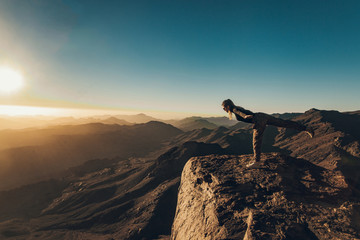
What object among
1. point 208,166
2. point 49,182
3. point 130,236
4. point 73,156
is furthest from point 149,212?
point 73,156

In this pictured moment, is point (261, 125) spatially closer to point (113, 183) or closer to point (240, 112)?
point (240, 112)

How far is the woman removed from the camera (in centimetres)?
562

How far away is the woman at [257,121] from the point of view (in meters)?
5.62

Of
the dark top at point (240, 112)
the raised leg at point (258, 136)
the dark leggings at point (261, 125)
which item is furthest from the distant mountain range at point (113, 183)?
the dark top at point (240, 112)

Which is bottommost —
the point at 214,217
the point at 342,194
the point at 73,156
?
the point at 73,156

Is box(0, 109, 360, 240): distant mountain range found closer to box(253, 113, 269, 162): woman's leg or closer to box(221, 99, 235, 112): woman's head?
box(253, 113, 269, 162): woman's leg

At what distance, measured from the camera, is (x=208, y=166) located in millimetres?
6809

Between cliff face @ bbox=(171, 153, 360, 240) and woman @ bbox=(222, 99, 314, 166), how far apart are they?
739 millimetres

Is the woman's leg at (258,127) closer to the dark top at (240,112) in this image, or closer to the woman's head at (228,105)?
the dark top at (240,112)

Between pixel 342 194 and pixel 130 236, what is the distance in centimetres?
2951

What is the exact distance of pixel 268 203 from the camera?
456 centimetres

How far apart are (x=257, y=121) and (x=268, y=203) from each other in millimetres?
2444

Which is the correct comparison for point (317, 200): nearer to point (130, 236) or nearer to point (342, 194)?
point (342, 194)

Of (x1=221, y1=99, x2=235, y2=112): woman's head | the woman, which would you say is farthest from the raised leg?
(x1=221, y1=99, x2=235, y2=112): woman's head
